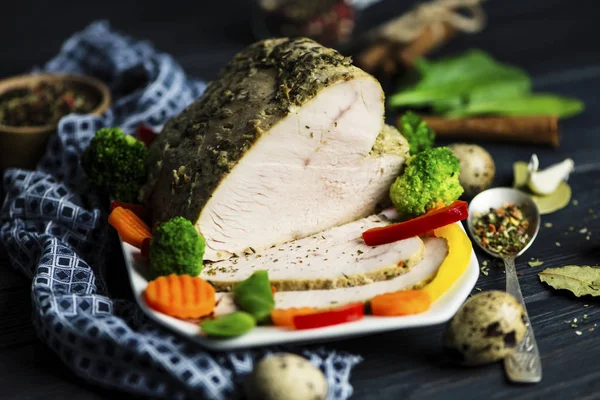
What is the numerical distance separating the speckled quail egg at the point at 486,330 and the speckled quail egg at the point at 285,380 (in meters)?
0.65

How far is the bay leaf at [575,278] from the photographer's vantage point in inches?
153

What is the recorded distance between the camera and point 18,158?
496 cm

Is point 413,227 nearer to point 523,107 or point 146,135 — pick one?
point 146,135

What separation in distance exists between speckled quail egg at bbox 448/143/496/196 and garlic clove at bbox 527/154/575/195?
292 mm


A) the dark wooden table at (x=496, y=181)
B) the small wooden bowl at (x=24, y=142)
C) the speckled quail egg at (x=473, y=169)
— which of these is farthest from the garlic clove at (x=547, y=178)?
the small wooden bowl at (x=24, y=142)

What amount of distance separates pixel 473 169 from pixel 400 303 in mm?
1625

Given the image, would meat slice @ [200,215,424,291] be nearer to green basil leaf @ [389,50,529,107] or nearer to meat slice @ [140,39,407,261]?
meat slice @ [140,39,407,261]

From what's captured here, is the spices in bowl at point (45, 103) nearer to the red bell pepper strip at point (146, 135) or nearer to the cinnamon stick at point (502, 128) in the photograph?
the red bell pepper strip at point (146, 135)

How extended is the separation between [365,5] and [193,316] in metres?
5.05

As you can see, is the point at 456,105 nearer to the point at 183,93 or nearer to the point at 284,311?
the point at 183,93

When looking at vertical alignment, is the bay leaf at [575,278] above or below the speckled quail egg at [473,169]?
below

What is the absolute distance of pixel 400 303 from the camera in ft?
10.8

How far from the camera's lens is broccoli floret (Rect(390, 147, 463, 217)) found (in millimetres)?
3957

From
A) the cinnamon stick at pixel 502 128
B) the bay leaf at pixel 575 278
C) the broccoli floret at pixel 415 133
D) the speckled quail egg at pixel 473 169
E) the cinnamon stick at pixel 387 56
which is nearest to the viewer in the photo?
the bay leaf at pixel 575 278
